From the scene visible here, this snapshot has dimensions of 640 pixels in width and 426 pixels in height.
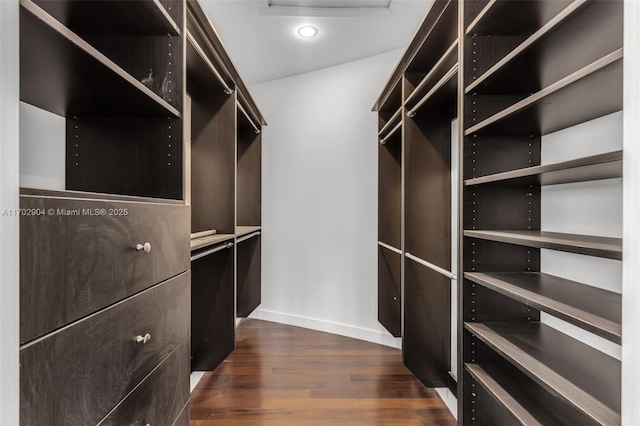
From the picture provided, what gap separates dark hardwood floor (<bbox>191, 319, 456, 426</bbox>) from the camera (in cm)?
169

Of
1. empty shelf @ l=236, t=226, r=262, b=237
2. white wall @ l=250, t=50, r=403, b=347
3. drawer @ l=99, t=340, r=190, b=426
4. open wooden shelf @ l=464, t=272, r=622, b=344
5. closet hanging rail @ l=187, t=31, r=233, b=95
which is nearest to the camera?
open wooden shelf @ l=464, t=272, r=622, b=344

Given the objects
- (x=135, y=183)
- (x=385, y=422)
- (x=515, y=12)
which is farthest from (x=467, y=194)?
(x=135, y=183)

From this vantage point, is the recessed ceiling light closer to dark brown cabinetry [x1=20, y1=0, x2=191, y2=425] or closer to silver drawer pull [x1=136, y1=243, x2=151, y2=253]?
dark brown cabinetry [x1=20, y1=0, x2=191, y2=425]

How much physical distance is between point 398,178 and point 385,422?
1.58 meters

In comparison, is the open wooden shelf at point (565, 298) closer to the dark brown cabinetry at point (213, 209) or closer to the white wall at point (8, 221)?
the white wall at point (8, 221)

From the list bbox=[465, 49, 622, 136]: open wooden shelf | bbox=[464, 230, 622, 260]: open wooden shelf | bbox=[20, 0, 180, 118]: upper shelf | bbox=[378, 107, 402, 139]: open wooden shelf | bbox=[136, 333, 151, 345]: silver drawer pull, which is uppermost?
bbox=[378, 107, 402, 139]: open wooden shelf

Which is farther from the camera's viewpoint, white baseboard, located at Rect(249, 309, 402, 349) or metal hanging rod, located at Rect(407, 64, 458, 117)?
white baseboard, located at Rect(249, 309, 402, 349)

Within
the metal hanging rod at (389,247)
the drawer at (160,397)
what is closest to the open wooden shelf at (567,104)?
the metal hanging rod at (389,247)

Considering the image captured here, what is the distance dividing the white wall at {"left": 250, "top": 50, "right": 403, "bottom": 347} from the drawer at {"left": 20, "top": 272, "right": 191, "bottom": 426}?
1.88 metres

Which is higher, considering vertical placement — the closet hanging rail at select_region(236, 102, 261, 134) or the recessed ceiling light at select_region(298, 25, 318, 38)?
the recessed ceiling light at select_region(298, 25, 318, 38)

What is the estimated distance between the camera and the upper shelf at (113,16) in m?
1.02

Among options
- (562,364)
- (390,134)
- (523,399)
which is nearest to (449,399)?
(523,399)

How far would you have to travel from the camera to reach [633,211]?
62 centimetres

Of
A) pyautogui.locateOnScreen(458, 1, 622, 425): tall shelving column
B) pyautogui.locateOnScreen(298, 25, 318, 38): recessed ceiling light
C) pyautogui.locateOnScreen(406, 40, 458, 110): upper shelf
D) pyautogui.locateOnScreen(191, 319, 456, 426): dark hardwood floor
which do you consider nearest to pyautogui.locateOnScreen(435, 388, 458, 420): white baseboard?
pyautogui.locateOnScreen(191, 319, 456, 426): dark hardwood floor
